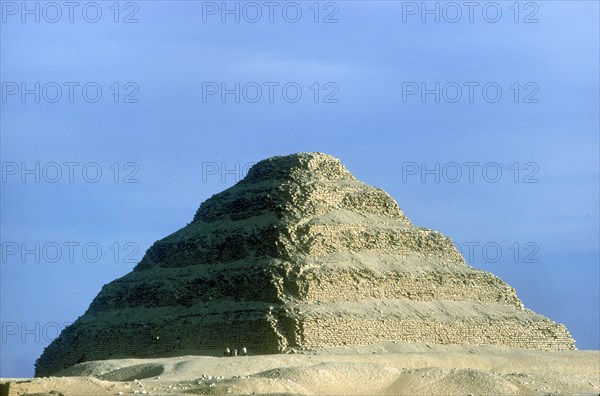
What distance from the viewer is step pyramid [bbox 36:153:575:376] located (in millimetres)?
59469

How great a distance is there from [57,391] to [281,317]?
2610 cm

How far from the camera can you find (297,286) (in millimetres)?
59625

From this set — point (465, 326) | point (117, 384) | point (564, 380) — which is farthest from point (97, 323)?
point (117, 384)

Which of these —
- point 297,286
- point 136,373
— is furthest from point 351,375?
point 297,286

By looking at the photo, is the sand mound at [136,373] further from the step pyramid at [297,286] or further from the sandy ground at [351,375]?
the step pyramid at [297,286]

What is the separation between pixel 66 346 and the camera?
224 ft

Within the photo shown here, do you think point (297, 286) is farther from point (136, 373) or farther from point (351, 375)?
point (351, 375)

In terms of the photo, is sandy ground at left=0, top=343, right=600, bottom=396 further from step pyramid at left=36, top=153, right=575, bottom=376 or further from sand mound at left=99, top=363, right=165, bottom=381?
step pyramid at left=36, top=153, right=575, bottom=376

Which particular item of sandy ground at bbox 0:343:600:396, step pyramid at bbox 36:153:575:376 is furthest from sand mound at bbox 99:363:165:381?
step pyramid at bbox 36:153:575:376

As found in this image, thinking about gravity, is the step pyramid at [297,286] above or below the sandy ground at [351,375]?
above

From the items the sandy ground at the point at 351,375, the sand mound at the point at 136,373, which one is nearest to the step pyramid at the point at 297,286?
the sandy ground at the point at 351,375

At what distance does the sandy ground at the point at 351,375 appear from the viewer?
114ft

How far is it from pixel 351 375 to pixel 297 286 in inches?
732

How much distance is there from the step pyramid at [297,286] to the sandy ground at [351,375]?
6.30ft
